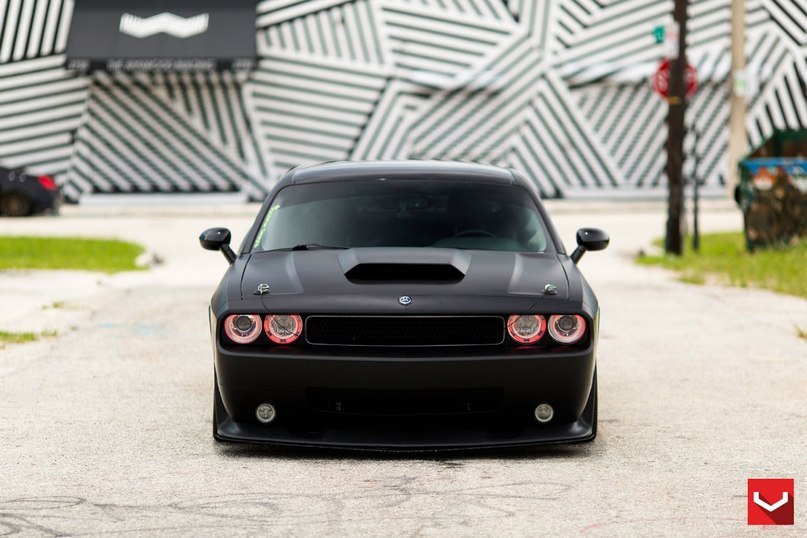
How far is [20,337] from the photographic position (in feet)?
36.4

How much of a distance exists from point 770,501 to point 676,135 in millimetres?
14192

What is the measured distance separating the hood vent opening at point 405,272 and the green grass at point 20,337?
182 inches

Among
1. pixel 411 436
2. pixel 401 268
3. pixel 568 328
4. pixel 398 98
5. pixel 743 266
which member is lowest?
pixel 398 98

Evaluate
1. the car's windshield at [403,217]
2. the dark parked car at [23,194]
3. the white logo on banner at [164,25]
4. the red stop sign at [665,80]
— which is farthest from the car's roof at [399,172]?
the white logo on banner at [164,25]

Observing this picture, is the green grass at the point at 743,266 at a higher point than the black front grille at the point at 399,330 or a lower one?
lower

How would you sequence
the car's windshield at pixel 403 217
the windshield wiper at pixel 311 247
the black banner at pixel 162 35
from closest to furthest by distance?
the windshield wiper at pixel 311 247, the car's windshield at pixel 403 217, the black banner at pixel 162 35

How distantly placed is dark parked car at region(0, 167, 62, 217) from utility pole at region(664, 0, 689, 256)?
1488 cm

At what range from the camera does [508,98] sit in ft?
123

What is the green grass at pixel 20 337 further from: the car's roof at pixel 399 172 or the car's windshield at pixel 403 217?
the car's windshield at pixel 403 217

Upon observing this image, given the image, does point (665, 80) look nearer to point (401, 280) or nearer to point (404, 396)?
point (401, 280)

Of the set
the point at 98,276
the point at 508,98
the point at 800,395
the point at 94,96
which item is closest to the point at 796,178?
the point at 98,276

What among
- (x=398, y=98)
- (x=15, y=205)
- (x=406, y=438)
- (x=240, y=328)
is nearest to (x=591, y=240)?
(x=406, y=438)

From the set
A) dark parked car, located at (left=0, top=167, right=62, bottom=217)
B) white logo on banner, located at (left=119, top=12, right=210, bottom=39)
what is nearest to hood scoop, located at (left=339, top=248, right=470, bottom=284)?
dark parked car, located at (left=0, top=167, right=62, bottom=217)

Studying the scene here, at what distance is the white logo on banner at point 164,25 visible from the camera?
114ft
